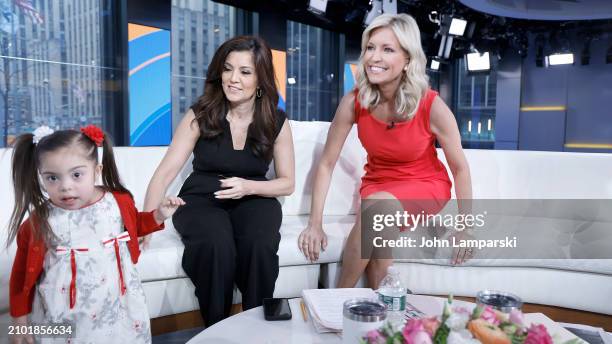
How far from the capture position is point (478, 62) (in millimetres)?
9594

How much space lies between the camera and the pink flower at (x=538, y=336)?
0.73m

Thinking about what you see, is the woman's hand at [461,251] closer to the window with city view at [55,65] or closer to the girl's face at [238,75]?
the girl's face at [238,75]

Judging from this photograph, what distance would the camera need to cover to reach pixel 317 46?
890 centimetres

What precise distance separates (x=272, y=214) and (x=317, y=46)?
728 centimetres

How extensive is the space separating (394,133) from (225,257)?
2.89ft

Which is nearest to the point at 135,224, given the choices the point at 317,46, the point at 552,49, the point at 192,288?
the point at 192,288

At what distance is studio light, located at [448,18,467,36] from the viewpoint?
25.1ft

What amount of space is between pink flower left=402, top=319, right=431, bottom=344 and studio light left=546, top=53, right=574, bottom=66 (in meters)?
10.6

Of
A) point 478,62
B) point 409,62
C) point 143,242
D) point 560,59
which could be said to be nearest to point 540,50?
point 560,59

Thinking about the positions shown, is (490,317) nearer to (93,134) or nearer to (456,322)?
(456,322)

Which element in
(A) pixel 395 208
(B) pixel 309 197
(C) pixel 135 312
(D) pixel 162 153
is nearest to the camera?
(C) pixel 135 312

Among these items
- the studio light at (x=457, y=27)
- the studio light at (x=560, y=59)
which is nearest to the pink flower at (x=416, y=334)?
the studio light at (x=457, y=27)

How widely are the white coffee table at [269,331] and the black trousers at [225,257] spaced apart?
490 mm

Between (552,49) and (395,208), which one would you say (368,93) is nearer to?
(395,208)
